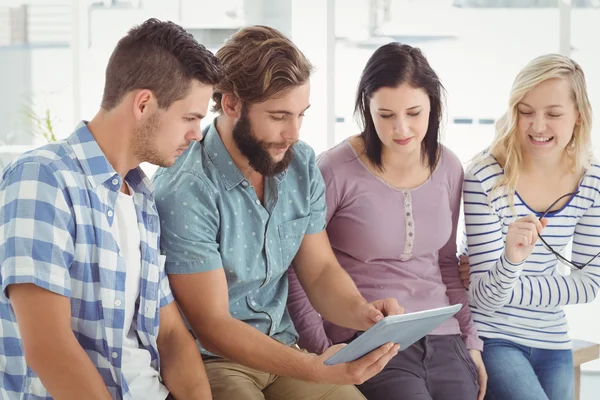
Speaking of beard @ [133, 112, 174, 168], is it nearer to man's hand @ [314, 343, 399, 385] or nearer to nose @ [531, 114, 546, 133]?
man's hand @ [314, 343, 399, 385]

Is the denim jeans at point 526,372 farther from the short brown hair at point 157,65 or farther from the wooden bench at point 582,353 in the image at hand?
the short brown hair at point 157,65

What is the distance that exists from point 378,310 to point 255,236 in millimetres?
353

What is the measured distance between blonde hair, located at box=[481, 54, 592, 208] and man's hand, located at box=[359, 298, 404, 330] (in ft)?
1.74

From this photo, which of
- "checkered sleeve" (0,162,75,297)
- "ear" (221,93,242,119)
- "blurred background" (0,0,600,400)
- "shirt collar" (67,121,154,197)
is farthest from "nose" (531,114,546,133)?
"blurred background" (0,0,600,400)

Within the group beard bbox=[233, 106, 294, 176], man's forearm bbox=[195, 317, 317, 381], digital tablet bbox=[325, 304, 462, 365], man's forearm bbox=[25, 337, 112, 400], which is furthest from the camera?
beard bbox=[233, 106, 294, 176]

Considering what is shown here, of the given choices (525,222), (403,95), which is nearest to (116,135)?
(403,95)

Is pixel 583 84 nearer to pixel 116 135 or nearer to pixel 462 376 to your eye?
pixel 462 376

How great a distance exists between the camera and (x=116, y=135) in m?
1.74

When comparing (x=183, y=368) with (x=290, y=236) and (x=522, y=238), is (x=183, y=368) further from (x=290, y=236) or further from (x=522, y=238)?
(x=522, y=238)

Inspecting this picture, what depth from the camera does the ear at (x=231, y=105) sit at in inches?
81.2

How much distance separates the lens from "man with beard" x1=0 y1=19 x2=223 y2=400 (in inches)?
62.2

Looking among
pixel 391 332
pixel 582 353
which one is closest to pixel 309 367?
pixel 391 332

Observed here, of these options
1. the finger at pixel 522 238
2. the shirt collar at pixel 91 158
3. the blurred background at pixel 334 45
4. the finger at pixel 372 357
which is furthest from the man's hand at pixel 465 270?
the blurred background at pixel 334 45

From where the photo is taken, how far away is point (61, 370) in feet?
5.15
